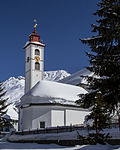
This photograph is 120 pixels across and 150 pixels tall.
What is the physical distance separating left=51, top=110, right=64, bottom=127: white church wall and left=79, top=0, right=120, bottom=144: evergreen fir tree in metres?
18.5

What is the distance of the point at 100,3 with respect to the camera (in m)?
15.0

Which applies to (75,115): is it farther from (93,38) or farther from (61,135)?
(93,38)

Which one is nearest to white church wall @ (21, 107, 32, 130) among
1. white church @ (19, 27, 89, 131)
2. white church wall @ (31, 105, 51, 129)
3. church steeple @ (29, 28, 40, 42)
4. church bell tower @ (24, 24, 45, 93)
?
white church @ (19, 27, 89, 131)

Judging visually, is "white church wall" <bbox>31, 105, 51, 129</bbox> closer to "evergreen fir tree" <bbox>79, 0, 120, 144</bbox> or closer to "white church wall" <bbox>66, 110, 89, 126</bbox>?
"white church wall" <bbox>66, 110, 89, 126</bbox>

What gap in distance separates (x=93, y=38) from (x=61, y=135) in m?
10.3

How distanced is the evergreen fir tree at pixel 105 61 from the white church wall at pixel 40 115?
1858cm

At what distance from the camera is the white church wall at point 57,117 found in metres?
33.4

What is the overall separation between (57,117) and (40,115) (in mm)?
2577

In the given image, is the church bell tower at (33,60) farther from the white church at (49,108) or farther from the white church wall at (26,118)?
the white church wall at (26,118)

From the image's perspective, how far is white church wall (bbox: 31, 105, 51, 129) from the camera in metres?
33.3

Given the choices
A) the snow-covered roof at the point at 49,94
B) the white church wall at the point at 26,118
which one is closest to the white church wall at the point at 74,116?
the snow-covered roof at the point at 49,94

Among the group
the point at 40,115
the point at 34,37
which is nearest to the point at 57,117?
Result: the point at 40,115

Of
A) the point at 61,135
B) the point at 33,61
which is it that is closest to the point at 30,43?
the point at 33,61

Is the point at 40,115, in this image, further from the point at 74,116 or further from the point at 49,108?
the point at 74,116
